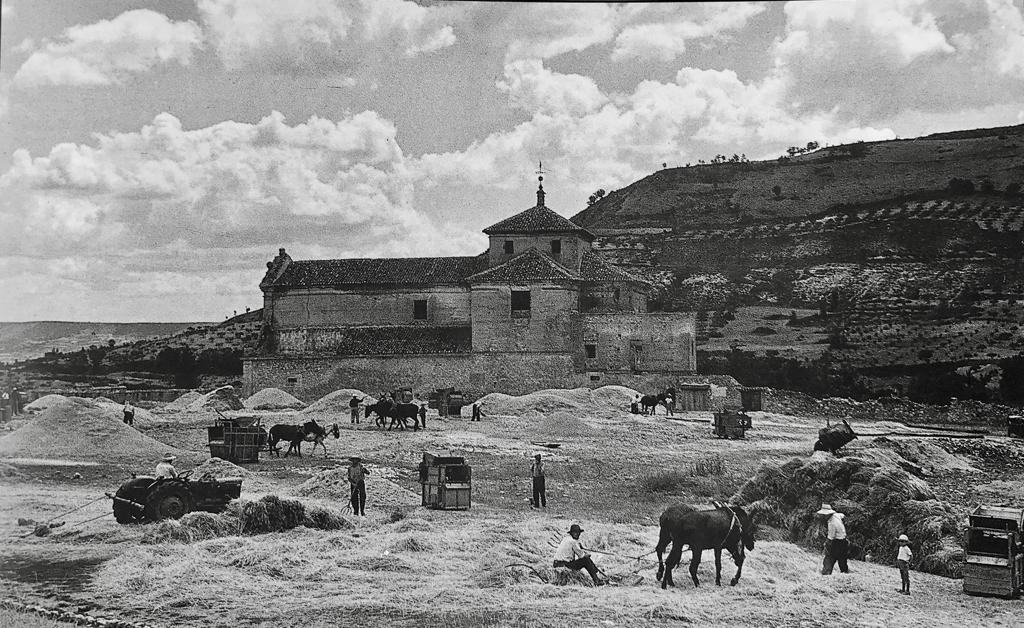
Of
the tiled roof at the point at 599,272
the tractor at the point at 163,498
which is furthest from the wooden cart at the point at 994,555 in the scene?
the tiled roof at the point at 599,272

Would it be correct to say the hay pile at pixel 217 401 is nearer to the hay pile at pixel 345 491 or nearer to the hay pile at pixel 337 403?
the hay pile at pixel 337 403

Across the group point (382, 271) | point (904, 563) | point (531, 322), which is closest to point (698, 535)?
A: point (904, 563)

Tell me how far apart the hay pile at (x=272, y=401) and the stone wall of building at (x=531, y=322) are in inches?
243

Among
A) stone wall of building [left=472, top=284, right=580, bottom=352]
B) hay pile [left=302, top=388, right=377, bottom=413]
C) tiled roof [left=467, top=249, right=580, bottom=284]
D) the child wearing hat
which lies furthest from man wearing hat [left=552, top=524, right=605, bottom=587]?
tiled roof [left=467, top=249, right=580, bottom=284]

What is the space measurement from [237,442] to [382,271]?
16.4 metres

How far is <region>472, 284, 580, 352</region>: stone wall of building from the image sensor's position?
30531 millimetres

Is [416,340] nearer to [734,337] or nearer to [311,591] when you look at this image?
[734,337]

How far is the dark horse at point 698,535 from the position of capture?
963 centimetres

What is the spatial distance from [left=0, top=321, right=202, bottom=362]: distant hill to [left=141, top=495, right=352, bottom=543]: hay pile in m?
4.67

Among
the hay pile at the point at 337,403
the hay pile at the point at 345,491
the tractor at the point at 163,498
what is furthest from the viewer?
the hay pile at the point at 337,403

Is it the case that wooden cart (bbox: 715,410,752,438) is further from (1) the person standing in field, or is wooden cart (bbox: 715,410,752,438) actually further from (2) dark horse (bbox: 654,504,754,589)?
(2) dark horse (bbox: 654,504,754,589)

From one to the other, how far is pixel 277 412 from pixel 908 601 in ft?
65.3

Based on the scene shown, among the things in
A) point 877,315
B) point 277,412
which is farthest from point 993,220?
point 277,412

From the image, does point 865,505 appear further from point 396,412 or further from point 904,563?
point 396,412
